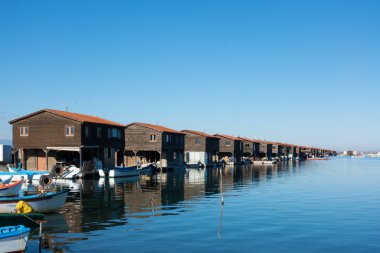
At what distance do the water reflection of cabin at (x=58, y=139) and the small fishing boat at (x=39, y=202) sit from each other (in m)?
30.8

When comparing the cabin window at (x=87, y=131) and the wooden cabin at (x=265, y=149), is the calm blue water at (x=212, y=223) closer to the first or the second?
the cabin window at (x=87, y=131)

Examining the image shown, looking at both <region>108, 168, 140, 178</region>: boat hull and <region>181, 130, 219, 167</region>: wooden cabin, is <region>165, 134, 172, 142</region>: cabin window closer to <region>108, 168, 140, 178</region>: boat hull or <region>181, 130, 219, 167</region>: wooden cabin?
<region>181, 130, 219, 167</region>: wooden cabin

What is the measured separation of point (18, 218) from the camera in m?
21.1

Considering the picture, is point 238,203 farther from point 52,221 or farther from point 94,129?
point 94,129

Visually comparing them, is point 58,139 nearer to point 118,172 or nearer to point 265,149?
point 118,172

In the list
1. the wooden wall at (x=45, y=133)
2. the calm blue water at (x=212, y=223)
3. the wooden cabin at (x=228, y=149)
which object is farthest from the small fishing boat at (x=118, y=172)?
the wooden cabin at (x=228, y=149)

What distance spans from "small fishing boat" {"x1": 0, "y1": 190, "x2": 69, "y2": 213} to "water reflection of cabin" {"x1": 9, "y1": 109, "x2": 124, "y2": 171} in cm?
3080

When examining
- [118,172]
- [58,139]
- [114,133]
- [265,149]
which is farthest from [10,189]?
[265,149]

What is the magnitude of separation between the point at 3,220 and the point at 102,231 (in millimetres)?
4978

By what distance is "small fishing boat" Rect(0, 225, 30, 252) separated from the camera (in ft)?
52.6

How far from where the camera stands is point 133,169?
6391 centimetres

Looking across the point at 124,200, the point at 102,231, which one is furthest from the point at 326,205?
the point at 102,231

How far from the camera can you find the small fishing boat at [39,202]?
23.8 m

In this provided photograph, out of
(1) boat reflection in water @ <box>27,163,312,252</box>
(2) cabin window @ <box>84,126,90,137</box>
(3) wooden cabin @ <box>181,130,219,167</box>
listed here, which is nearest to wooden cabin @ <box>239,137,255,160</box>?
(3) wooden cabin @ <box>181,130,219,167</box>
